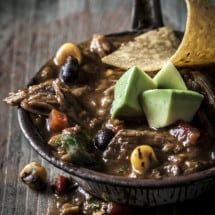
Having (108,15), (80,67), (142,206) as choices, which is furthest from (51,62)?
(108,15)

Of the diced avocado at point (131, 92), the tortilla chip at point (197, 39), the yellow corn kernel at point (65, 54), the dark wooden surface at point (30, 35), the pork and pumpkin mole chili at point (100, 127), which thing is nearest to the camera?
the pork and pumpkin mole chili at point (100, 127)

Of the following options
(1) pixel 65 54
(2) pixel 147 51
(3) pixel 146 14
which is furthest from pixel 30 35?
(2) pixel 147 51

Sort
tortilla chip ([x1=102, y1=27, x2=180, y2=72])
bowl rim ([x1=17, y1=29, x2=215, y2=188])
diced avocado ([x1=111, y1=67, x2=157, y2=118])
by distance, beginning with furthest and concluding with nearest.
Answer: tortilla chip ([x1=102, y1=27, x2=180, y2=72])
diced avocado ([x1=111, y1=67, x2=157, y2=118])
bowl rim ([x1=17, y1=29, x2=215, y2=188])

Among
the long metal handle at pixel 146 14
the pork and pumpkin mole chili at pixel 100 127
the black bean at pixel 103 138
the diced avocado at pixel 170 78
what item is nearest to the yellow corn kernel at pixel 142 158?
the pork and pumpkin mole chili at pixel 100 127

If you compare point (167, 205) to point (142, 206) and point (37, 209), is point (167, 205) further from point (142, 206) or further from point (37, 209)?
point (37, 209)

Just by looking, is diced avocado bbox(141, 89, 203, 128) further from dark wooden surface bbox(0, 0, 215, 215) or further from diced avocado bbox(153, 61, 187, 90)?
dark wooden surface bbox(0, 0, 215, 215)

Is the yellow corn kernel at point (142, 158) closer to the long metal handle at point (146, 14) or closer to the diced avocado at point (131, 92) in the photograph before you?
the diced avocado at point (131, 92)

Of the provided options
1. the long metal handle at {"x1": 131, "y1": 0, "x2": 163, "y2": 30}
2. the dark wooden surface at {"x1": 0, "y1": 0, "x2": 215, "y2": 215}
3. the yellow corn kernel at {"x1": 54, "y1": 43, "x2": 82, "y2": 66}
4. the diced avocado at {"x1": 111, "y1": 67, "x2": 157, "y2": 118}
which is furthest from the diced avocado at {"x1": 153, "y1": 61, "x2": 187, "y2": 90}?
the dark wooden surface at {"x1": 0, "y1": 0, "x2": 215, "y2": 215}
